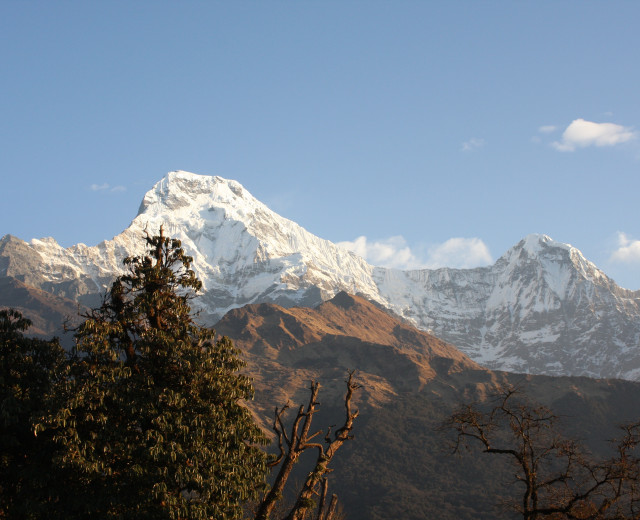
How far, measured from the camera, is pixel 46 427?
99.8 ft

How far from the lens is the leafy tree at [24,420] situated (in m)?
30.4

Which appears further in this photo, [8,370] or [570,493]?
[8,370]

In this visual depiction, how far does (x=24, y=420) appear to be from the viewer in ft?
104

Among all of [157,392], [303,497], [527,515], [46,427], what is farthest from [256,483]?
[527,515]

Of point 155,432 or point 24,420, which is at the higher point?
point 155,432

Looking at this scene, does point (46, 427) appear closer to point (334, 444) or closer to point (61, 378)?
point (61, 378)

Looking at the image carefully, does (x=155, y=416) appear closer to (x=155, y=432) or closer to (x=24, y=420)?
(x=155, y=432)

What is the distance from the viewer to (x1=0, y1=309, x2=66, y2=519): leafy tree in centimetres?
3036

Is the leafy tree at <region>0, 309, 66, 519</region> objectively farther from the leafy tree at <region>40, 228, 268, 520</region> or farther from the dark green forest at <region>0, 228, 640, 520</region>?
the leafy tree at <region>40, 228, 268, 520</region>

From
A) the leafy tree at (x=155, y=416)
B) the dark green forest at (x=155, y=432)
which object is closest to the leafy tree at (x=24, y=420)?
the dark green forest at (x=155, y=432)

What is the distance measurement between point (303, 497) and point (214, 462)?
13.7ft

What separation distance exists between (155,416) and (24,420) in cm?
597

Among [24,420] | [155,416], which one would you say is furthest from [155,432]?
[24,420]

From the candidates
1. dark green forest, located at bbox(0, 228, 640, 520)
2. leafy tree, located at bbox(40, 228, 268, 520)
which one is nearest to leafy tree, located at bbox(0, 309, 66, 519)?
dark green forest, located at bbox(0, 228, 640, 520)
